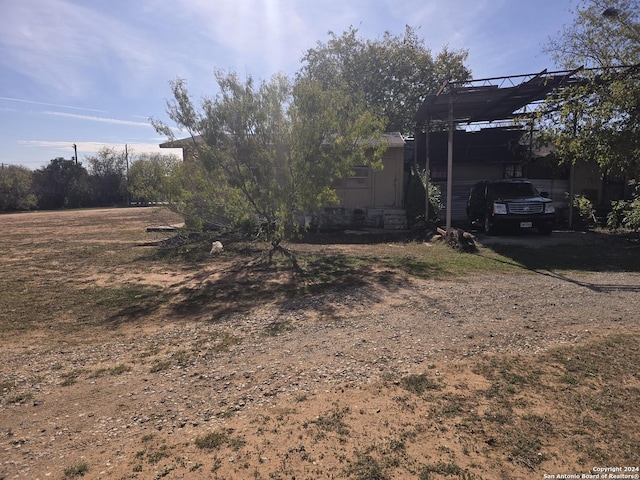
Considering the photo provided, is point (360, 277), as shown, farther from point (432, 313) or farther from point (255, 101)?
point (255, 101)

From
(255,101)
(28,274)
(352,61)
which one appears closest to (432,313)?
(255,101)

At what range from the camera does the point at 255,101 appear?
9781 millimetres

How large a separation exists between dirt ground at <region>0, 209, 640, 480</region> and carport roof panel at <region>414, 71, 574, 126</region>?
690cm

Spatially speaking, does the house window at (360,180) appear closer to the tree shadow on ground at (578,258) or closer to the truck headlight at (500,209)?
the truck headlight at (500,209)

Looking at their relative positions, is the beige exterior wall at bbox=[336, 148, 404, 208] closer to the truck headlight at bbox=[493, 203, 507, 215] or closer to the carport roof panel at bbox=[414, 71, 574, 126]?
Result: the carport roof panel at bbox=[414, 71, 574, 126]

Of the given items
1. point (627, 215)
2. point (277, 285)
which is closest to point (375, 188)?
point (627, 215)

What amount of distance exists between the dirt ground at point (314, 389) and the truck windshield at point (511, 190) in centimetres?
783

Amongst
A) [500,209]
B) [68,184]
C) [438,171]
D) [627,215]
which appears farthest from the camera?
[68,184]

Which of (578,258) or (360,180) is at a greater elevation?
(360,180)

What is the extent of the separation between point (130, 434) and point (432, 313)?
419 centimetres

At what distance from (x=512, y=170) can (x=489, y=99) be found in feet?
34.5

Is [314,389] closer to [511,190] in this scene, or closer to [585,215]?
[511,190]

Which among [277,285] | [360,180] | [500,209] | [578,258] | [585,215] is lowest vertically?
[277,285]

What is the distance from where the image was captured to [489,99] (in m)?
12.6
